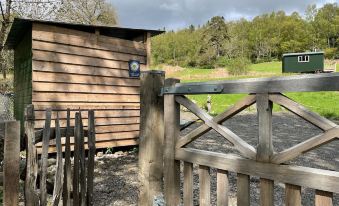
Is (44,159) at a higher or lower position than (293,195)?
lower

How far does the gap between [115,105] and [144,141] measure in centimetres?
641

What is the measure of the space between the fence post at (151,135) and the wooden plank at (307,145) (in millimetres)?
1145

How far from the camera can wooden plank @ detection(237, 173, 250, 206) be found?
2.28 m

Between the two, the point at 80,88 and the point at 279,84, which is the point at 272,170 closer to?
the point at 279,84

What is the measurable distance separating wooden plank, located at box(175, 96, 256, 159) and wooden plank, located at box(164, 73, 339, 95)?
132mm

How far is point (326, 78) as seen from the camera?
1.83m

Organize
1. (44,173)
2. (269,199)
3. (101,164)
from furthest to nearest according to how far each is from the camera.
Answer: (101,164)
(44,173)
(269,199)

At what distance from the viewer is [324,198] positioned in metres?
1.87

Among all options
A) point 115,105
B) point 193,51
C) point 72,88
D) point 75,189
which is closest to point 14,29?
point 72,88

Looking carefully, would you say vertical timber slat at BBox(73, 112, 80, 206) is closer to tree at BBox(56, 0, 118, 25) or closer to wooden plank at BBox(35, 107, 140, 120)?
wooden plank at BBox(35, 107, 140, 120)

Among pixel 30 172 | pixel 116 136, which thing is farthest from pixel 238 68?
pixel 30 172

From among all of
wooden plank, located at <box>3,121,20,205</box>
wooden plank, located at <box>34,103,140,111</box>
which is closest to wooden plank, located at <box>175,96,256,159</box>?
wooden plank, located at <box>3,121,20,205</box>

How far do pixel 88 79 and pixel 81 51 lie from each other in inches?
28.5

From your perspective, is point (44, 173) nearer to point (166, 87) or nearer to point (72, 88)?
point (166, 87)
